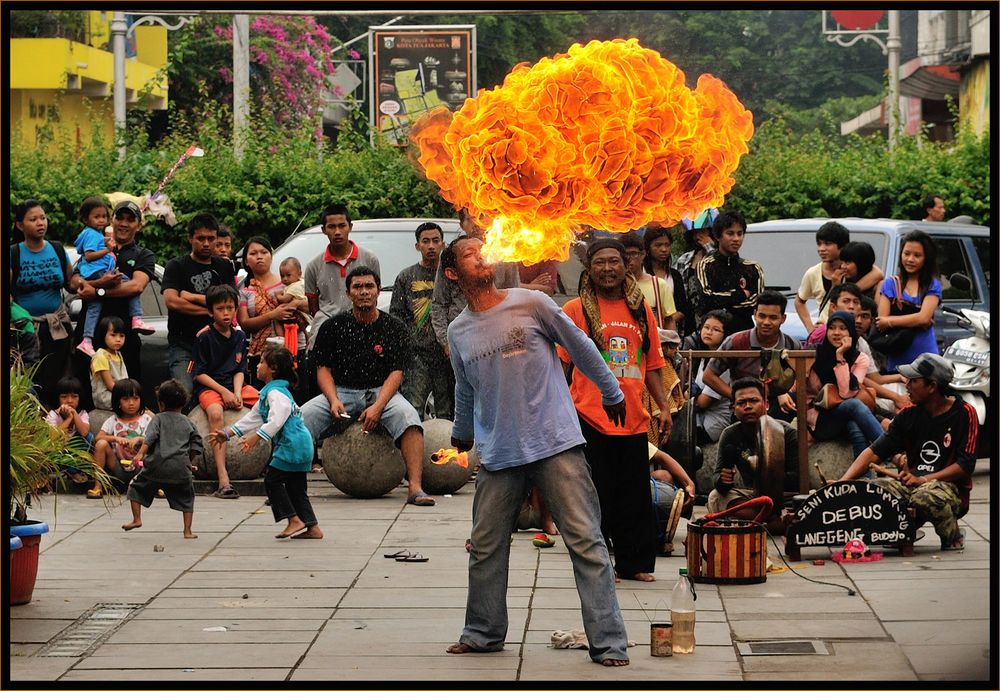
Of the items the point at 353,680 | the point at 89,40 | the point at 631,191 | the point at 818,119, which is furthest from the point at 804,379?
the point at 818,119

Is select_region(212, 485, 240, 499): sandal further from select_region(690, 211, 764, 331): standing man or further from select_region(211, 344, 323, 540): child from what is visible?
select_region(690, 211, 764, 331): standing man

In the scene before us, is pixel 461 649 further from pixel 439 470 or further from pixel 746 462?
pixel 439 470

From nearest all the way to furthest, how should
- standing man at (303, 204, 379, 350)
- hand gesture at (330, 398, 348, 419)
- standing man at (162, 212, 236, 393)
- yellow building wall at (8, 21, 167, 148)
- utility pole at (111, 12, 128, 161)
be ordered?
hand gesture at (330, 398, 348, 419)
standing man at (162, 212, 236, 393)
standing man at (303, 204, 379, 350)
utility pole at (111, 12, 128, 161)
yellow building wall at (8, 21, 167, 148)

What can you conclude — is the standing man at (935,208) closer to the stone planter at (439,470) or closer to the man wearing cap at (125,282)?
the stone planter at (439,470)

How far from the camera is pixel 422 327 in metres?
12.7

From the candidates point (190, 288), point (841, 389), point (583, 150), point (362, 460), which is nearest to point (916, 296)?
point (841, 389)

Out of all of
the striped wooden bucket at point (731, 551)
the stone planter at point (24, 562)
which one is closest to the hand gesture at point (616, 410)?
the striped wooden bucket at point (731, 551)

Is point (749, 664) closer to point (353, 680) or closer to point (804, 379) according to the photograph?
point (353, 680)

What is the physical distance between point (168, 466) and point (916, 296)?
20.2ft

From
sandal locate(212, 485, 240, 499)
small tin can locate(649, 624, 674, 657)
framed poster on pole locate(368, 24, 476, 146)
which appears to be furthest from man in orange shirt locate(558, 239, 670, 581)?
framed poster on pole locate(368, 24, 476, 146)

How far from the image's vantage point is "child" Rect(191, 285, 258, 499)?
12156 millimetres

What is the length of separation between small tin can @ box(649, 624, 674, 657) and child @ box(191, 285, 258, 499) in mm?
5678

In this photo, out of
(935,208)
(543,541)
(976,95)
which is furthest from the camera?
(976,95)

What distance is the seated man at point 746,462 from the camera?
10.1 meters
